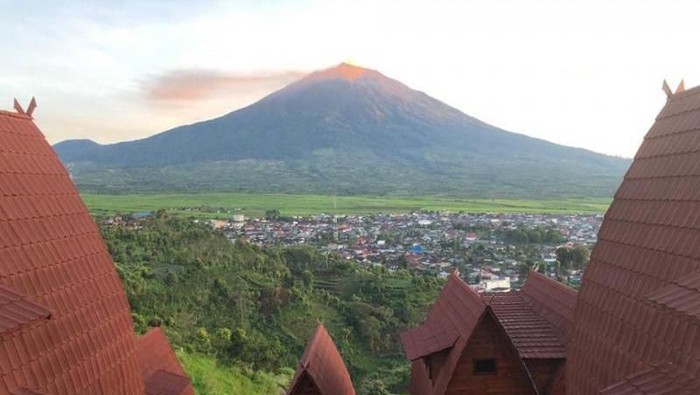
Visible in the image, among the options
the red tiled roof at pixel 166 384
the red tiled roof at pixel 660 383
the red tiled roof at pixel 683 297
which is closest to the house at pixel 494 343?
the red tiled roof at pixel 166 384

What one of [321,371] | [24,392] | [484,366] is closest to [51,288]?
[24,392]

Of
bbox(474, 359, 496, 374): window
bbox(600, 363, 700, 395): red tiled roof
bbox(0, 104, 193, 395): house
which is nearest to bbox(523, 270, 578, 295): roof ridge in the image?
bbox(474, 359, 496, 374): window

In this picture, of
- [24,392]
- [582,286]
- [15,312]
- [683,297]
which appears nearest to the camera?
[15,312]

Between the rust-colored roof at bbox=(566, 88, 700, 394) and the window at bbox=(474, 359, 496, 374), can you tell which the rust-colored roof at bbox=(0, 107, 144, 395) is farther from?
the rust-colored roof at bbox=(566, 88, 700, 394)

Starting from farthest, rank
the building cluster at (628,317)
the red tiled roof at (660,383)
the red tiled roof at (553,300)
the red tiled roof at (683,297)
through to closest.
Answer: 1. the red tiled roof at (553,300)
2. the building cluster at (628,317)
3. the red tiled roof at (660,383)
4. the red tiled roof at (683,297)

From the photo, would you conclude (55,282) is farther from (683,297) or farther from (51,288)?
(683,297)

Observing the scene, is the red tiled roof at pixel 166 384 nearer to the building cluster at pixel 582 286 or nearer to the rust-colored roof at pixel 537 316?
the building cluster at pixel 582 286

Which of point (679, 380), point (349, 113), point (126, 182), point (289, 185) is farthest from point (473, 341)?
point (349, 113)
